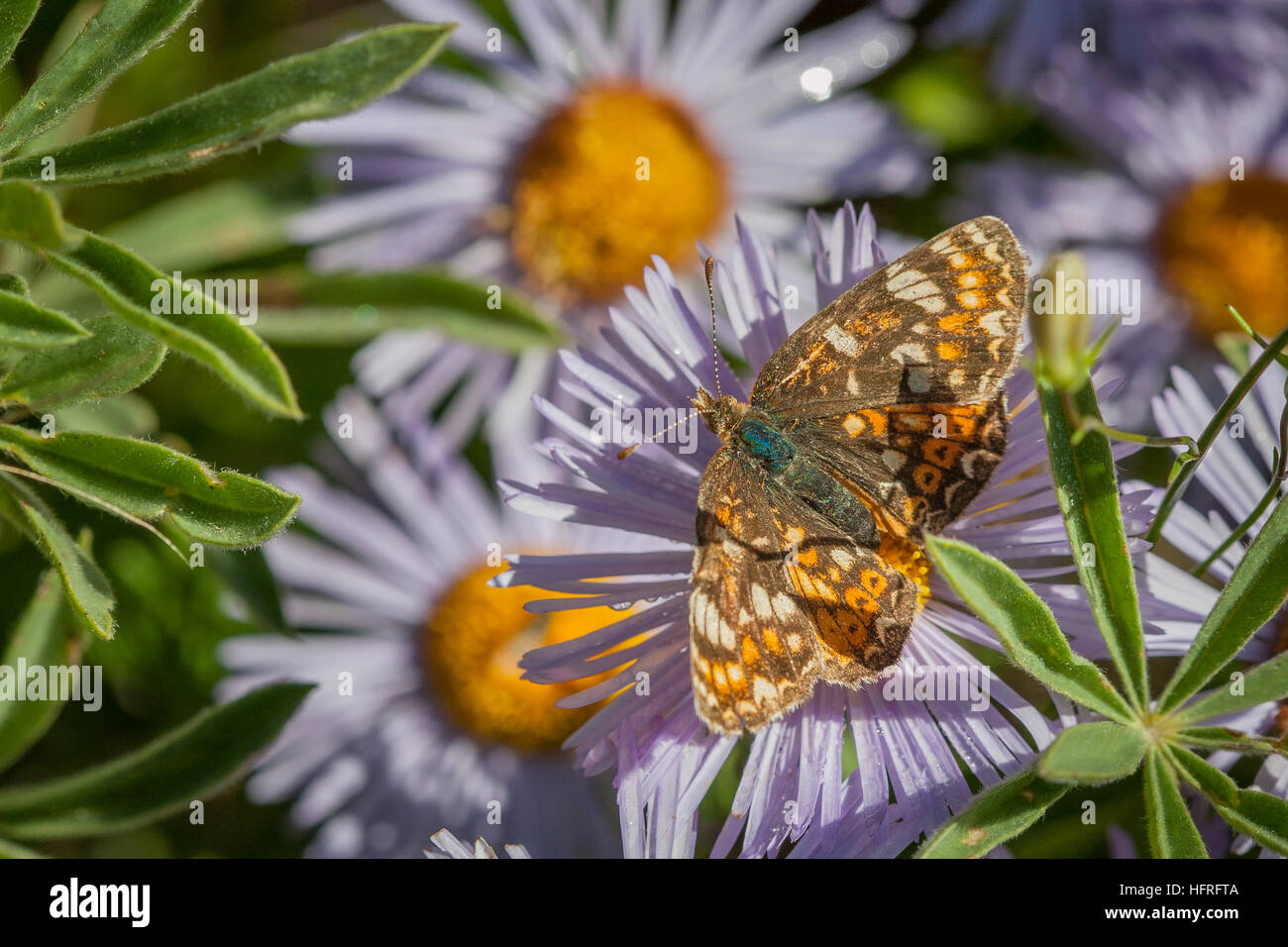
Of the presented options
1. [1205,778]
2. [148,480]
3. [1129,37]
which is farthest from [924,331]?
[1129,37]

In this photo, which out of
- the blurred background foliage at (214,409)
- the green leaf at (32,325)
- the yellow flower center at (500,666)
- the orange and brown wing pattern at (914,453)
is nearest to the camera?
the green leaf at (32,325)

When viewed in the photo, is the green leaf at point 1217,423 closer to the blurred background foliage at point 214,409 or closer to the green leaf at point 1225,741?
the green leaf at point 1225,741

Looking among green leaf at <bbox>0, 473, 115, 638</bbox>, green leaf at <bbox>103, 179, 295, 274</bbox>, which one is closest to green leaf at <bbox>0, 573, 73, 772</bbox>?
green leaf at <bbox>0, 473, 115, 638</bbox>

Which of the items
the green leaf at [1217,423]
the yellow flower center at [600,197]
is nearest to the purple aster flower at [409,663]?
the yellow flower center at [600,197]

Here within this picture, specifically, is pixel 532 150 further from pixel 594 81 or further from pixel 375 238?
pixel 375 238

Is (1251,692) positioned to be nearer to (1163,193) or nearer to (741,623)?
(741,623)
